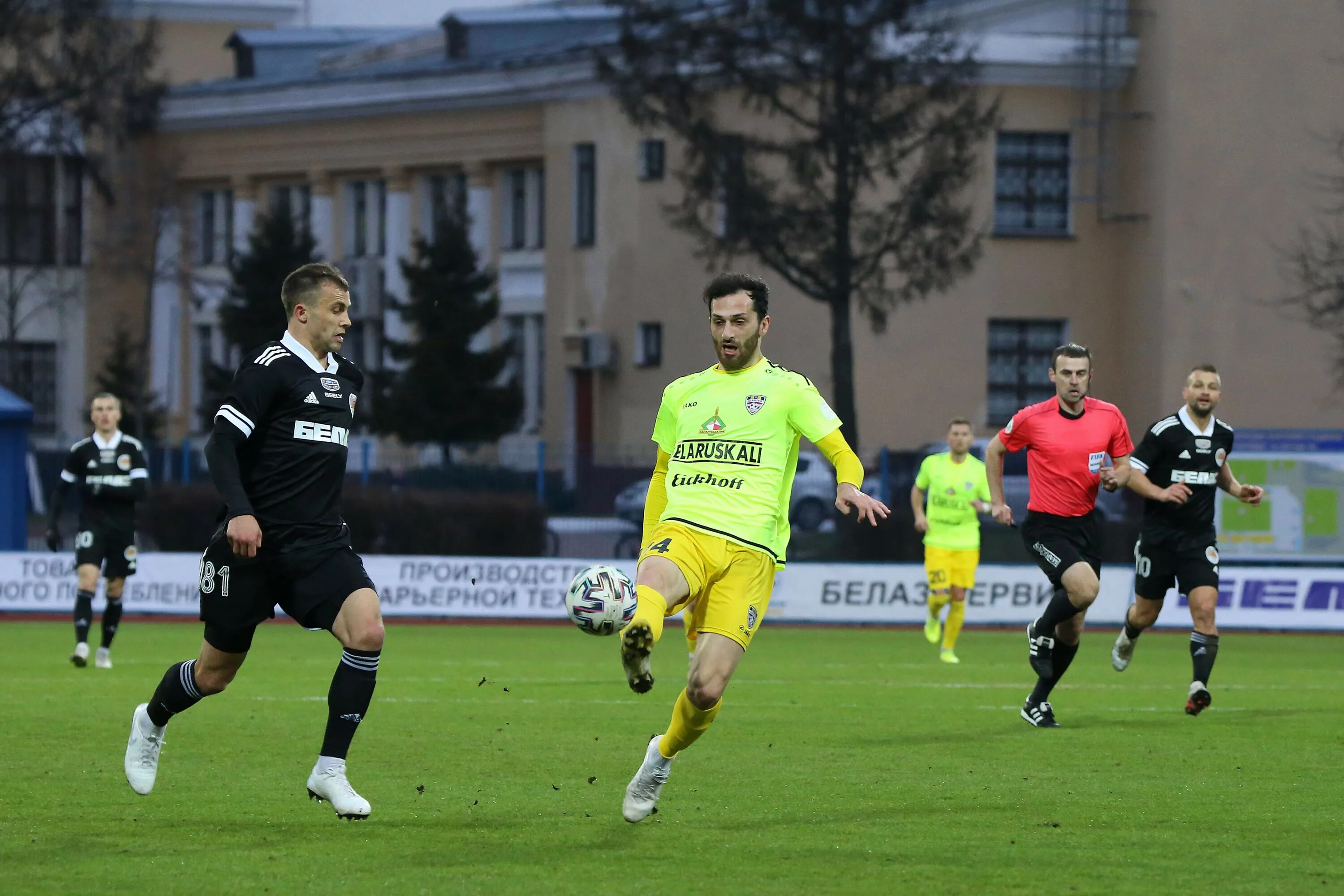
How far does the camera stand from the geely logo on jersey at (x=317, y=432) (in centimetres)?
937

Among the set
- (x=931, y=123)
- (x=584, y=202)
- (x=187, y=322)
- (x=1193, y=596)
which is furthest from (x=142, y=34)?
(x=1193, y=596)

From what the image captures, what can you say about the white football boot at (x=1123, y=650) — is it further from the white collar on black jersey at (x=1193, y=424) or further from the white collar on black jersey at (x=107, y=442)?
the white collar on black jersey at (x=107, y=442)

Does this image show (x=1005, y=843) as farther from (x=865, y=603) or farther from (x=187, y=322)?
(x=187, y=322)

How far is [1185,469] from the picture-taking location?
15008 millimetres

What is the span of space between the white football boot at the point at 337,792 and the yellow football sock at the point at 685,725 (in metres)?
1.24

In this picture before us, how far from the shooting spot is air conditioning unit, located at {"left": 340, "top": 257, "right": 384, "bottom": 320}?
53.5 metres

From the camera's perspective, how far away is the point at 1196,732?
44.9ft

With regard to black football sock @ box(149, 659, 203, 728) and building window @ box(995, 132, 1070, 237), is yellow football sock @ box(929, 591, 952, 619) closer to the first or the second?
black football sock @ box(149, 659, 203, 728)

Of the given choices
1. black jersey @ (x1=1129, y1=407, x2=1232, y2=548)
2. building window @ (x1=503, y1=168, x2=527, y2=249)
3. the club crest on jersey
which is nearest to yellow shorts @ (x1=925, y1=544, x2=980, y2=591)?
black jersey @ (x1=1129, y1=407, x2=1232, y2=548)

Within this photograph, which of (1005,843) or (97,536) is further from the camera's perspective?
(97,536)

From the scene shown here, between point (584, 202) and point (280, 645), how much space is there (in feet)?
91.9

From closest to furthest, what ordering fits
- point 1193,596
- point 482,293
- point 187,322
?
point 1193,596
point 482,293
point 187,322

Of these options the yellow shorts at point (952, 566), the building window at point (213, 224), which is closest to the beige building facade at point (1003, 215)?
the building window at point (213, 224)

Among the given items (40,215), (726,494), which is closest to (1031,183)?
(40,215)
